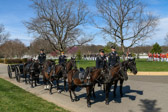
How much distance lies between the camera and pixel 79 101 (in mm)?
7891

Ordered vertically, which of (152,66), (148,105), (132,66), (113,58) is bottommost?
(148,105)

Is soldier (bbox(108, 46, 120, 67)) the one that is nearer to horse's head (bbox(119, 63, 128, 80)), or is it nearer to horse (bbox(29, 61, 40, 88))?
horse's head (bbox(119, 63, 128, 80))

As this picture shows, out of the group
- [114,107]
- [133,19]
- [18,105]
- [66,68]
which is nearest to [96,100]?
[114,107]

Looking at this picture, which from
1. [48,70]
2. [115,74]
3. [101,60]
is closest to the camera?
[115,74]

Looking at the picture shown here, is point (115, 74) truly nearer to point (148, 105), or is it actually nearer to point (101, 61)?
point (101, 61)

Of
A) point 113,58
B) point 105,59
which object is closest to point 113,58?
point 113,58

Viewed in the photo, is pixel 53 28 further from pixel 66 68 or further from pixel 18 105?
pixel 18 105

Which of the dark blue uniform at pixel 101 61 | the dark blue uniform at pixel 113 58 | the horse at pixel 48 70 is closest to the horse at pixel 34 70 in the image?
the horse at pixel 48 70

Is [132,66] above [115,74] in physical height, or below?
above

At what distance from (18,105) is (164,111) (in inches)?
222

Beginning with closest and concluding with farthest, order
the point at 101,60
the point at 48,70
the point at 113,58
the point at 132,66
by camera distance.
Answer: the point at 101,60 → the point at 132,66 → the point at 113,58 → the point at 48,70

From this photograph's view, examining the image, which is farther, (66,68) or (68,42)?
(68,42)

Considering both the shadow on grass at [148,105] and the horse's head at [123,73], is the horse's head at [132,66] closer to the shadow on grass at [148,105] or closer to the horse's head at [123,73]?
the horse's head at [123,73]

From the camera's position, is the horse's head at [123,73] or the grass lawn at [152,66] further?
the grass lawn at [152,66]
